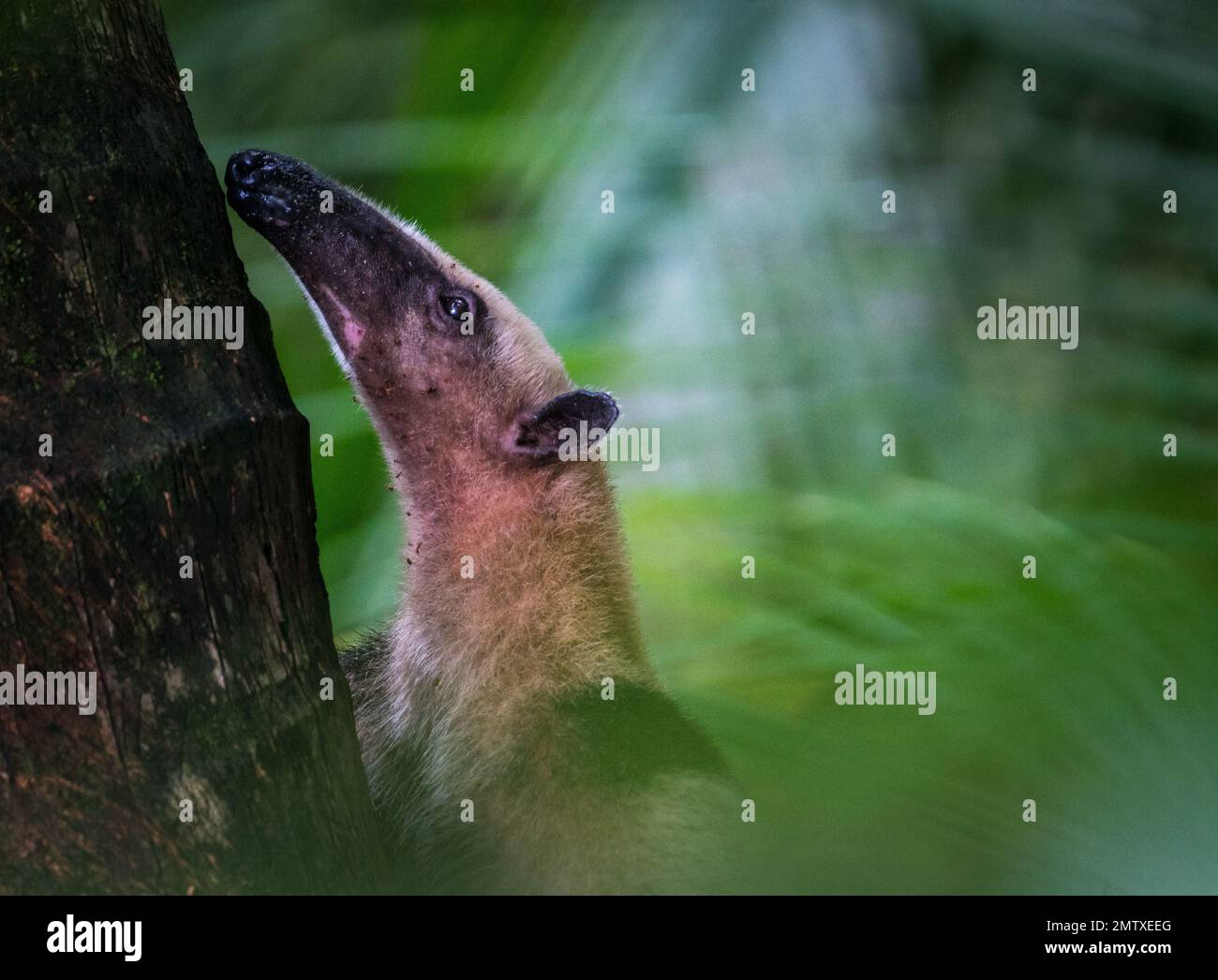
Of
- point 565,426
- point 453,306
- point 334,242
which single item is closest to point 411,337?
point 453,306

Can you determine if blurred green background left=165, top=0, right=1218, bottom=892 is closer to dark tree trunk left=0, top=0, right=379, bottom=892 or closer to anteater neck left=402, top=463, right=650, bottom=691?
anteater neck left=402, top=463, right=650, bottom=691

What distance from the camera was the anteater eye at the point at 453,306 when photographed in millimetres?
2383

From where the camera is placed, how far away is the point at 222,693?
1.61 metres

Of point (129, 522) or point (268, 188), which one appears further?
point (268, 188)

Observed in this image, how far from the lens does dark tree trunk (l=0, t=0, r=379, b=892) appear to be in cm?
154

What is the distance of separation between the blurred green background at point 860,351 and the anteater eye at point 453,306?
37cm

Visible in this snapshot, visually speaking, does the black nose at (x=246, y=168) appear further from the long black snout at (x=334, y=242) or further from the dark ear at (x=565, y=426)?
the dark ear at (x=565, y=426)

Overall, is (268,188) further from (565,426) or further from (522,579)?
(522,579)

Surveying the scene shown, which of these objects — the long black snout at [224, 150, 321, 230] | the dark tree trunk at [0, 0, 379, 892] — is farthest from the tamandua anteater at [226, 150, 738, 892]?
the dark tree trunk at [0, 0, 379, 892]

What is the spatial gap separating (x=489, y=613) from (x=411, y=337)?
22.9 inches

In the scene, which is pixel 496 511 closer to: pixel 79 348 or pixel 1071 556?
pixel 79 348

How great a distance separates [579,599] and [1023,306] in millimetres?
1201

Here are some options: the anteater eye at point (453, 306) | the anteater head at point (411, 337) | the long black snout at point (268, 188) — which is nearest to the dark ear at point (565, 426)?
the anteater head at point (411, 337)

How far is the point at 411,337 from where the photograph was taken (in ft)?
7.70
